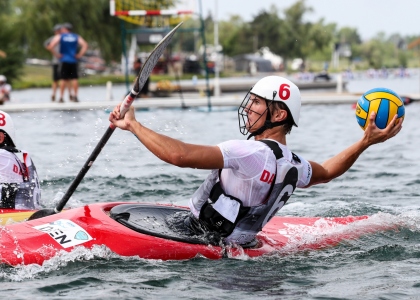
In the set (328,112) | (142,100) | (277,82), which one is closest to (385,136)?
(277,82)

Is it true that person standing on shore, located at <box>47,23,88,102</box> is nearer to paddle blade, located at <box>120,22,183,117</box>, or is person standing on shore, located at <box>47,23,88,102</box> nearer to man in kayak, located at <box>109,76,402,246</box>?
paddle blade, located at <box>120,22,183,117</box>

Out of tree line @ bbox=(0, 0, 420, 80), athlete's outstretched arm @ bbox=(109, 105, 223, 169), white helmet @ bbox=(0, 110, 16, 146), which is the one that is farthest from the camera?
tree line @ bbox=(0, 0, 420, 80)

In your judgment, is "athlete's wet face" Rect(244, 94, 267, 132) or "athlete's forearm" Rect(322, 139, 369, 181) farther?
"athlete's forearm" Rect(322, 139, 369, 181)

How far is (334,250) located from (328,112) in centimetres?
1324

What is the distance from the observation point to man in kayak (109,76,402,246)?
472 centimetres

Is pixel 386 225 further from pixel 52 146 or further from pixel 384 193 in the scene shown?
pixel 52 146

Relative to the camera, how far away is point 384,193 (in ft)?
28.2

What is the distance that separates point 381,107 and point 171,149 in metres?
1.57

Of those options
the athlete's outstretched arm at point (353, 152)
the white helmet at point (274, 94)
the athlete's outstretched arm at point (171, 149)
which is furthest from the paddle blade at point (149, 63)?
the athlete's outstretched arm at point (353, 152)

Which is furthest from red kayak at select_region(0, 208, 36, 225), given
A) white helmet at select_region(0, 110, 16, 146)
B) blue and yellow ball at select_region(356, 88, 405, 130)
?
blue and yellow ball at select_region(356, 88, 405, 130)

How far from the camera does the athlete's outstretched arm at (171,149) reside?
4258 millimetres

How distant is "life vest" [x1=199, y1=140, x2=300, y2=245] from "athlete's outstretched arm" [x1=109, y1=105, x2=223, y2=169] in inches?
20.0

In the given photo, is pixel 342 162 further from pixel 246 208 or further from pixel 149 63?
pixel 149 63

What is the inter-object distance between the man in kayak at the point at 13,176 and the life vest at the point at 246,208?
6.26ft
